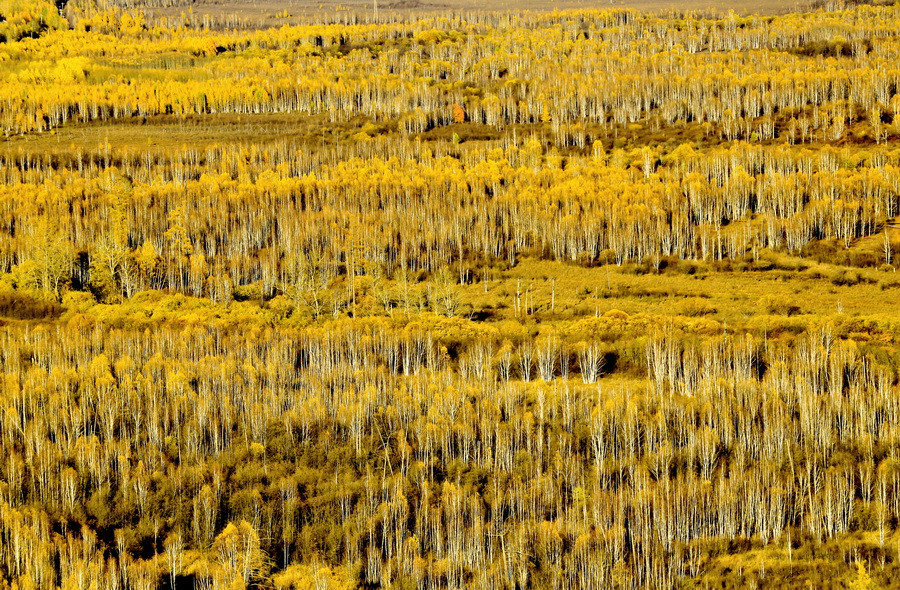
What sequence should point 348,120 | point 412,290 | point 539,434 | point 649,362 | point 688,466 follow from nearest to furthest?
point 688,466 → point 539,434 → point 649,362 → point 412,290 → point 348,120

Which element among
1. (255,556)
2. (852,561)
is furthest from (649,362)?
(255,556)

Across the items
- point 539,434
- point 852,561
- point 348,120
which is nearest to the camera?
point 852,561

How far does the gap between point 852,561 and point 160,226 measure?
Answer: 259 feet

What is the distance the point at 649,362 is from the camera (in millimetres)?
64562

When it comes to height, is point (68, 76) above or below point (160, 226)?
above

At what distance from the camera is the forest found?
145 ft

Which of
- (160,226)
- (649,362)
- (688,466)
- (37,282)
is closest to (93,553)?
(688,466)

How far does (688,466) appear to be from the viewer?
5022 centimetres

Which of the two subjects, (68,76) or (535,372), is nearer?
(535,372)

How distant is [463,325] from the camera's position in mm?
75312

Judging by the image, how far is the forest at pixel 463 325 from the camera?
44.3 m

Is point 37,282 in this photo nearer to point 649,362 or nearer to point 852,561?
point 649,362

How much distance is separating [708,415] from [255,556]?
80.0ft

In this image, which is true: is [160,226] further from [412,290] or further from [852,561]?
[852,561]
